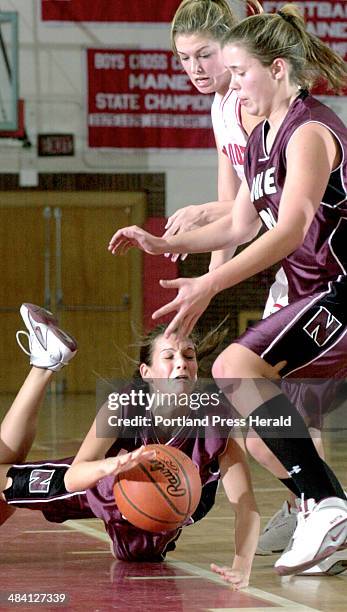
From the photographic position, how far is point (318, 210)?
3.34 m

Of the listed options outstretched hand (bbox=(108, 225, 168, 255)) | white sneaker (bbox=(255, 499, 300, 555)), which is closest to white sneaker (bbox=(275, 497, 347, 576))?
white sneaker (bbox=(255, 499, 300, 555))

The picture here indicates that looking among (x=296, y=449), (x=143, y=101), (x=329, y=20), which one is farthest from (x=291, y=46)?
(x=329, y=20)

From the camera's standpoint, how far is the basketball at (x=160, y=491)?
Result: 3381 millimetres

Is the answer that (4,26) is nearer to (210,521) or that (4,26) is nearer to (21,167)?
(21,167)

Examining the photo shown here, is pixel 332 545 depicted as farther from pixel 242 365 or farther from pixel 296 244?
pixel 296 244

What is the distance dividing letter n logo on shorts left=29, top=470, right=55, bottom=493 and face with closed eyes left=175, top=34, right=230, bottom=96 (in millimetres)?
1466

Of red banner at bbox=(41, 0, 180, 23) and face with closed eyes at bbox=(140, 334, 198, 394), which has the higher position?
face with closed eyes at bbox=(140, 334, 198, 394)

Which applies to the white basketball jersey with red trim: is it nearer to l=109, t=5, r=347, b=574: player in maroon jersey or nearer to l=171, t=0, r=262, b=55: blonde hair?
l=171, t=0, r=262, b=55: blonde hair

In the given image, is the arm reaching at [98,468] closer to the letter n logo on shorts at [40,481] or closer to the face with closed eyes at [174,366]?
the letter n logo on shorts at [40,481]

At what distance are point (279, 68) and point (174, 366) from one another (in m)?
0.96

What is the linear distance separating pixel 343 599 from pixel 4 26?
10.2 metres

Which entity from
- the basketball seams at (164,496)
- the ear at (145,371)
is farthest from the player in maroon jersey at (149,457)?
the basketball seams at (164,496)

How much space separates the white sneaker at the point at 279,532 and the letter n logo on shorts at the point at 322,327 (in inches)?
35.5

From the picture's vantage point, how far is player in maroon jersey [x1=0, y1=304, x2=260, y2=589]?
11.3 ft
